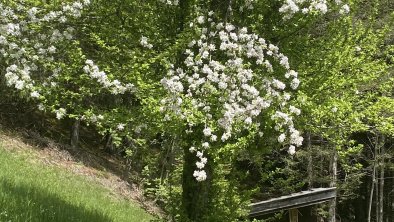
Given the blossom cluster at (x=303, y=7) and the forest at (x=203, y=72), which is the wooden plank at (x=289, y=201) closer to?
the forest at (x=203, y=72)

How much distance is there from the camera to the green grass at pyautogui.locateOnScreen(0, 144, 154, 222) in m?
7.29

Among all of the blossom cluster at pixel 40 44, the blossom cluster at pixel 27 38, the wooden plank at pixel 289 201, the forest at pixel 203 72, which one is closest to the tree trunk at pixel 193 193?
the forest at pixel 203 72

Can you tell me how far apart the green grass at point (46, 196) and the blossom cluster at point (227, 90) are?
2666 mm

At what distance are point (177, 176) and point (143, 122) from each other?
4.13 metres

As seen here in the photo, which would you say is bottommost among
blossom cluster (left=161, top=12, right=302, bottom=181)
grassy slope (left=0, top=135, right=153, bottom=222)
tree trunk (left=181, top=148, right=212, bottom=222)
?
grassy slope (left=0, top=135, right=153, bottom=222)

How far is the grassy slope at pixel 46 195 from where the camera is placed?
7344mm

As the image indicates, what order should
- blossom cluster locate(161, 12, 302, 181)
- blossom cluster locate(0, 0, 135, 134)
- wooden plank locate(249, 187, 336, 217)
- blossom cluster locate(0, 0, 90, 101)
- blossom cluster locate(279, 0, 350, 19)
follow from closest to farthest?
blossom cluster locate(161, 12, 302, 181) < blossom cluster locate(279, 0, 350, 19) < blossom cluster locate(0, 0, 135, 134) < blossom cluster locate(0, 0, 90, 101) < wooden plank locate(249, 187, 336, 217)

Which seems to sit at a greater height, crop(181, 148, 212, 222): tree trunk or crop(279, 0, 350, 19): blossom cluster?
crop(279, 0, 350, 19): blossom cluster

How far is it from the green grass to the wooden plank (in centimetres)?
377

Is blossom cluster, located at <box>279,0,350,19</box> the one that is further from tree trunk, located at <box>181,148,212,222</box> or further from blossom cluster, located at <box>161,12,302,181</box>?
tree trunk, located at <box>181,148,212,222</box>

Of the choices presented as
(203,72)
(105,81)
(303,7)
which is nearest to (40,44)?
(105,81)

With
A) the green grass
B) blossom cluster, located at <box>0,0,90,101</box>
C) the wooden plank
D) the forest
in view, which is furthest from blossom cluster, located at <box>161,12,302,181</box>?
the wooden plank

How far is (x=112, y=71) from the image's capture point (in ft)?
26.2

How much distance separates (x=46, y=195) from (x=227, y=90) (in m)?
5.61
